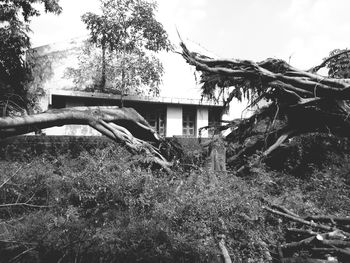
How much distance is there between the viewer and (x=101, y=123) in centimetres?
801

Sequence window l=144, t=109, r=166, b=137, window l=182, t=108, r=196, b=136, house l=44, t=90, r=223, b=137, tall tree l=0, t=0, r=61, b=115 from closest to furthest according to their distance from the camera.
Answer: tall tree l=0, t=0, r=61, b=115 → house l=44, t=90, r=223, b=137 → window l=144, t=109, r=166, b=137 → window l=182, t=108, r=196, b=136

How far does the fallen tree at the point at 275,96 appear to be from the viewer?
8.11 m

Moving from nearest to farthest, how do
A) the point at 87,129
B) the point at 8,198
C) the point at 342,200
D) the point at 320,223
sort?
1. the point at 320,223
2. the point at 8,198
3. the point at 342,200
4. the point at 87,129

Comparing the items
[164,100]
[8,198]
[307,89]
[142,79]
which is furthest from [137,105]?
[8,198]

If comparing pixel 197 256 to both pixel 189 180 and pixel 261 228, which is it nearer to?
pixel 261 228

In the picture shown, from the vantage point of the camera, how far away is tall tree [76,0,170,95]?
13.6 meters

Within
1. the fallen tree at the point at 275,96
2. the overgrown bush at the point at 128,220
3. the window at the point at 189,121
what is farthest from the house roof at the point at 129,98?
the overgrown bush at the point at 128,220

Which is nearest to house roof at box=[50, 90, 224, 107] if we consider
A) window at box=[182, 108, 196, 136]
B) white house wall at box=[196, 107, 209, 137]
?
white house wall at box=[196, 107, 209, 137]

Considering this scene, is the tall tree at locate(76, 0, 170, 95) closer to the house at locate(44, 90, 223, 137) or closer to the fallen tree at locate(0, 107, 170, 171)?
the house at locate(44, 90, 223, 137)

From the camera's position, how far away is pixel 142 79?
13.9 m

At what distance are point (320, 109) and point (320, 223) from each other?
3.89 metres

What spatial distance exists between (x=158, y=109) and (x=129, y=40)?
163 inches

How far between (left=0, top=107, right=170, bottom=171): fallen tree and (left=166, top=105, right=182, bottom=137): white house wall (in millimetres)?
7952

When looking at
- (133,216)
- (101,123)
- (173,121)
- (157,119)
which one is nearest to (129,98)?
(157,119)
